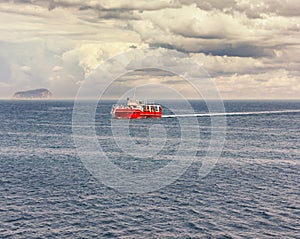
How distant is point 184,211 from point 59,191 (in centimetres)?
2365

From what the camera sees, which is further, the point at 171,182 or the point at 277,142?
the point at 277,142

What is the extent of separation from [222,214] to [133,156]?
5371cm

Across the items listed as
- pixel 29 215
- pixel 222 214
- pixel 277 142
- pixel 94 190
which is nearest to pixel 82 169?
pixel 94 190

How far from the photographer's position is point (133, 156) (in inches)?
4350

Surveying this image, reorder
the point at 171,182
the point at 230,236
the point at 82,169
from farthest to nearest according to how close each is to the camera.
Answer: the point at 82,169
the point at 171,182
the point at 230,236

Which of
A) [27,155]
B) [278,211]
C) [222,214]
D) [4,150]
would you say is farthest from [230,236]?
[4,150]

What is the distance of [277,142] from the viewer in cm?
13650

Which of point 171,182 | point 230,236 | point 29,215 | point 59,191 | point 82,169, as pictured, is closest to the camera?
point 230,236

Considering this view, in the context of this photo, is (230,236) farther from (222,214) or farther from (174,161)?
(174,161)

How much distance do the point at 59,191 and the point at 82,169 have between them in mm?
20059

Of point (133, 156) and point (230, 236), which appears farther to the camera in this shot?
point (133, 156)

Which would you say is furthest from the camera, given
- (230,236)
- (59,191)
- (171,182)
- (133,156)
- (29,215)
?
(133,156)

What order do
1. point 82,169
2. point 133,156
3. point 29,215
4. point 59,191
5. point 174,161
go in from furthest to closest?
point 133,156, point 174,161, point 82,169, point 59,191, point 29,215

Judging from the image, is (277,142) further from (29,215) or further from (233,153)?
(29,215)
